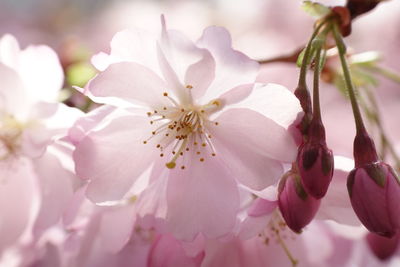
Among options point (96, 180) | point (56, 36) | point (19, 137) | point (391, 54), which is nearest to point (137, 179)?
point (96, 180)

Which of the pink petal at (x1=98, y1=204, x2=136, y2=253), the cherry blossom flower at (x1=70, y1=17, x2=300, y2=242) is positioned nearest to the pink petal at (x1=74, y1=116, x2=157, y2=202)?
the cherry blossom flower at (x1=70, y1=17, x2=300, y2=242)

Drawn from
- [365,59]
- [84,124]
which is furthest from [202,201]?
[365,59]

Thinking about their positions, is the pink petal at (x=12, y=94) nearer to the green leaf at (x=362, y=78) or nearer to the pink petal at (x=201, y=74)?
the pink petal at (x=201, y=74)

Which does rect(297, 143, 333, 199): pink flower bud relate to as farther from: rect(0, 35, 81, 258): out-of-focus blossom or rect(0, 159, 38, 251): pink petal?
rect(0, 159, 38, 251): pink petal

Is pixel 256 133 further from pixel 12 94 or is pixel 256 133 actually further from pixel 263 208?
pixel 12 94

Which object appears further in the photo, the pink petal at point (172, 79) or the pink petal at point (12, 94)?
the pink petal at point (12, 94)

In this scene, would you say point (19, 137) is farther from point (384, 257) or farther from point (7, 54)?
point (384, 257)

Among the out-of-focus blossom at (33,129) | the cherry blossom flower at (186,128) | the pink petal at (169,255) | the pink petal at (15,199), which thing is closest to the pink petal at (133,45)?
the cherry blossom flower at (186,128)
